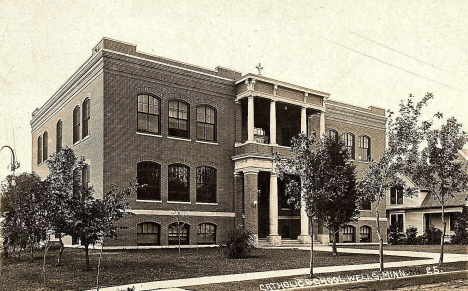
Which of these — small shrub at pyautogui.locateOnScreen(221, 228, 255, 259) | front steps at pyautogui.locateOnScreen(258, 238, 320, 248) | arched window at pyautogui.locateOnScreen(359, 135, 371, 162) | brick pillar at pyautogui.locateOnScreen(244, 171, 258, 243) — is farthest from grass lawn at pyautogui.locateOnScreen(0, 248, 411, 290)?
arched window at pyautogui.locateOnScreen(359, 135, 371, 162)

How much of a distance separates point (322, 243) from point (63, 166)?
2181cm

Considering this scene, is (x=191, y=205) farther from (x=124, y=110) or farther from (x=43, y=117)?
(x=43, y=117)

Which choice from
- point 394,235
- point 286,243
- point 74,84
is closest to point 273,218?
point 286,243

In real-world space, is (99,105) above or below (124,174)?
above

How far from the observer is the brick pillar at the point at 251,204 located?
29750 mm

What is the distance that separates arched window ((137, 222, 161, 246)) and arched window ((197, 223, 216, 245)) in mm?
3017

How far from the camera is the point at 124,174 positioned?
26703 mm

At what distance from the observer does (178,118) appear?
29625 millimetres

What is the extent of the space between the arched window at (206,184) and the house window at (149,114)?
164 inches

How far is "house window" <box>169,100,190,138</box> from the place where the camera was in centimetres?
2933

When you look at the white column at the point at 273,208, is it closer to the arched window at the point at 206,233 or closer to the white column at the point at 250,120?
the white column at the point at 250,120

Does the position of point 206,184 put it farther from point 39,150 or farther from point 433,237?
point 433,237

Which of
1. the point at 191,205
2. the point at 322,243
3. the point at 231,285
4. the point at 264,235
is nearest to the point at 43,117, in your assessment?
the point at 191,205

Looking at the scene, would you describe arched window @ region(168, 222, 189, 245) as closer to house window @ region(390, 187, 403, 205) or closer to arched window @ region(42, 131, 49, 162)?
arched window @ region(42, 131, 49, 162)
